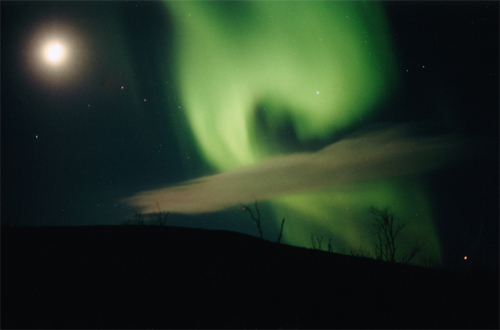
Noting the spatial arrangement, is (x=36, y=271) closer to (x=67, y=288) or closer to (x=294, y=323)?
(x=67, y=288)

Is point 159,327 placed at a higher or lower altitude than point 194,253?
lower

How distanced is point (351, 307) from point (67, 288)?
1083 cm

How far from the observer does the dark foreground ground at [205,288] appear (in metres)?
10.5

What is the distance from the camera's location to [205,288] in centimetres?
1304

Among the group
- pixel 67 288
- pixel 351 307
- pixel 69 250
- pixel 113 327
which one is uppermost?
pixel 69 250

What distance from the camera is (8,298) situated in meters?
10.2

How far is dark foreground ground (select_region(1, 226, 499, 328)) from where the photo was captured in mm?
10516

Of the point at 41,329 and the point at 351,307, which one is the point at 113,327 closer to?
A: the point at 41,329

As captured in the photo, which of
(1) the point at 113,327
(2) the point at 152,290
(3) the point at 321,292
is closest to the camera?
(1) the point at 113,327

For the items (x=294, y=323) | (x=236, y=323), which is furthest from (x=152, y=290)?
(x=294, y=323)

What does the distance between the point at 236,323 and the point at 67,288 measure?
20.9 feet

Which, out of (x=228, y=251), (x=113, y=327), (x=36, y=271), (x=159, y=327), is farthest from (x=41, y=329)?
(x=228, y=251)

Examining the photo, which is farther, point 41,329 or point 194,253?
point 194,253

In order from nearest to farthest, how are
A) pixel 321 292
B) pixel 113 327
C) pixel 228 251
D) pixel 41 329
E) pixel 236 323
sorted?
1. pixel 41 329
2. pixel 113 327
3. pixel 236 323
4. pixel 321 292
5. pixel 228 251
